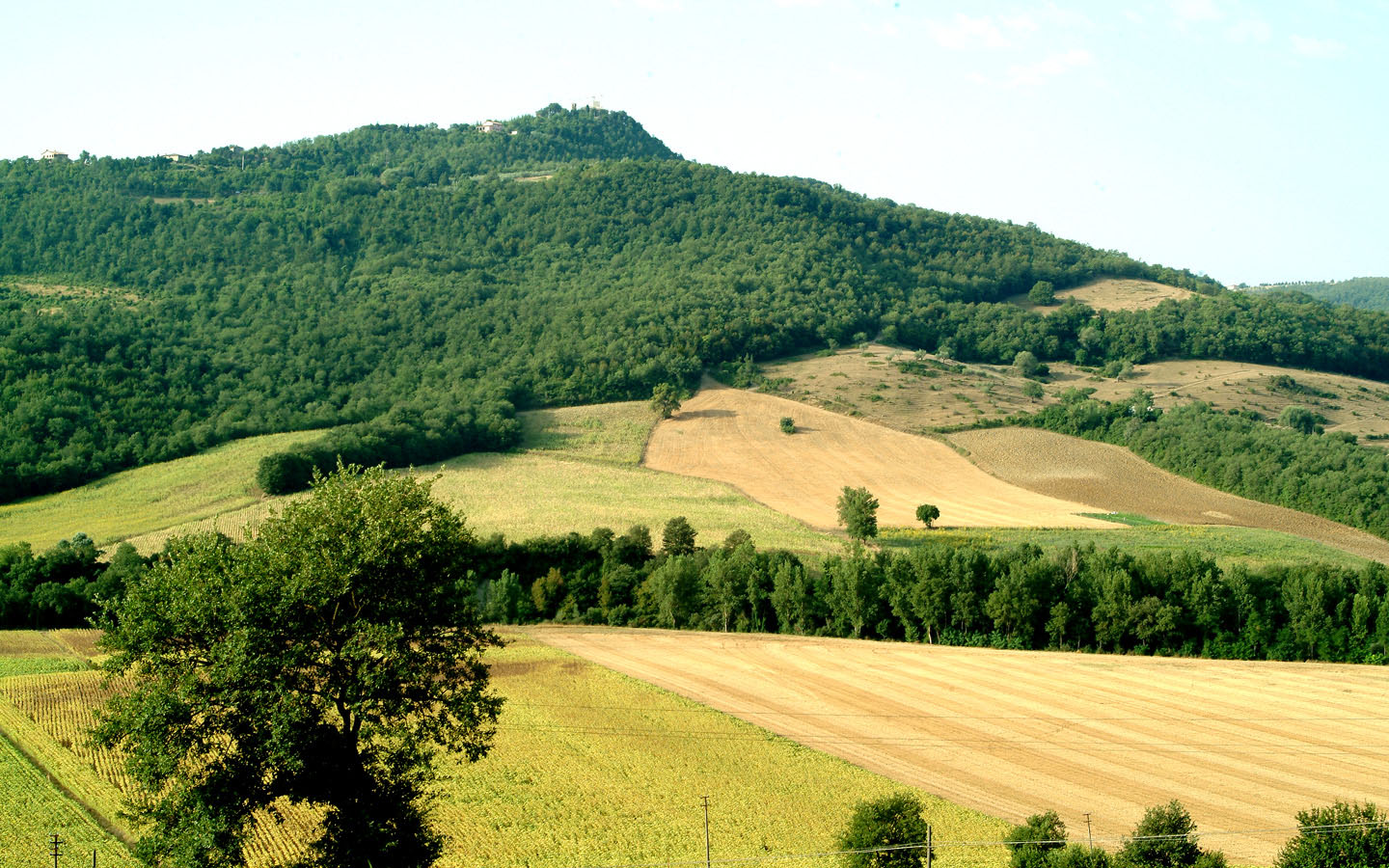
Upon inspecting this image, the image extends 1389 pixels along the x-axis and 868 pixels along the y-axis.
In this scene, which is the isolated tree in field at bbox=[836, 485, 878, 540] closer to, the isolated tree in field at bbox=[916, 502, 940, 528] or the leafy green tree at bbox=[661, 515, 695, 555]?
the isolated tree in field at bbox=[916, 502, 940, 528]

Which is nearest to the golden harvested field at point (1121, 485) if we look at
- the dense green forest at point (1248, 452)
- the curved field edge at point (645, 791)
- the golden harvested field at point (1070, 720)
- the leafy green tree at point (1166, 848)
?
the dense green forest at point (1248, 452)

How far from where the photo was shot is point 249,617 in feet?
61.2

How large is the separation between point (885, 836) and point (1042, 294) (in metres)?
134

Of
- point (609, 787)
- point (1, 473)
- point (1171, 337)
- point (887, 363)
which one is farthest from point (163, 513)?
point (1171, 337)

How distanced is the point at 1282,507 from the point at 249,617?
7146 cm

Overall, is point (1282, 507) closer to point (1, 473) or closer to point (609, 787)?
point (609, 787)

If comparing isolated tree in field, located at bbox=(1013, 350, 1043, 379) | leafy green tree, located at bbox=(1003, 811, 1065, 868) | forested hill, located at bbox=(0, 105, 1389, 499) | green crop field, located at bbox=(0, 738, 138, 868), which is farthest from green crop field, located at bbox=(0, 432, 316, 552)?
isolated tree in field, located at bbox=(1013, 350, 1043, 379)

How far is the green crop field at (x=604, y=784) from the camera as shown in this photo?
2402cm

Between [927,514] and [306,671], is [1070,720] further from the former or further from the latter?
[927,514]

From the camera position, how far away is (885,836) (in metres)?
20.4

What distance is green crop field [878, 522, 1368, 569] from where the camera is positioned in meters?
57.6

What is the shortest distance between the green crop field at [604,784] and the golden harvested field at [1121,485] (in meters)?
46.7

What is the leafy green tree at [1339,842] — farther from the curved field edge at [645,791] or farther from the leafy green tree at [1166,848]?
the curved field edge at [645,791]

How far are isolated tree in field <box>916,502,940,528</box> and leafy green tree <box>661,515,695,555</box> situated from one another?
16.0m
